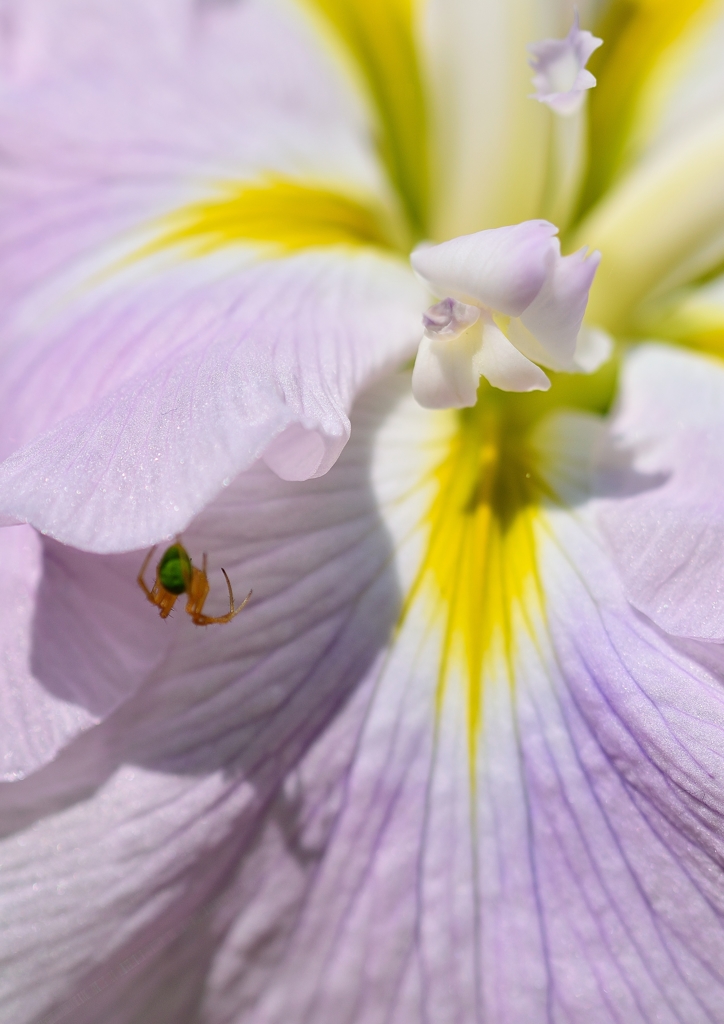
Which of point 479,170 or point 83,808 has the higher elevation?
point 479,170

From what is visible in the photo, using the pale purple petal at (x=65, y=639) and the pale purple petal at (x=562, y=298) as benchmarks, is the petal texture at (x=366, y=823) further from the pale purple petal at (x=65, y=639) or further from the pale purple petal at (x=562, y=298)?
the pale purple petal at (x=562, y=298)

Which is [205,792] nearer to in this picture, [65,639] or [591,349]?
[65,639]

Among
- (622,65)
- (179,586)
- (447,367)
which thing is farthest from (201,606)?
(622,65)

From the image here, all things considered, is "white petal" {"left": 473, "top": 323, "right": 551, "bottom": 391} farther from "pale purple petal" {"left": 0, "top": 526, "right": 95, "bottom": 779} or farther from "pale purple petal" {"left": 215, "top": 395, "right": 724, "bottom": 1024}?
"pale purple petal" {"left": 0, "top": 526, "right": 95, "bottom": 779}

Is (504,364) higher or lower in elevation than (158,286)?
lower

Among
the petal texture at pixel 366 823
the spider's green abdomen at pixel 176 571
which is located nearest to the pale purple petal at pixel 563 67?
the petal texture at pixel 366 823

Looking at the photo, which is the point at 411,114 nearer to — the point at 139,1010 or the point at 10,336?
the point at 10,336

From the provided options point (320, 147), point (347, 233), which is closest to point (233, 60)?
point (320, 147)
